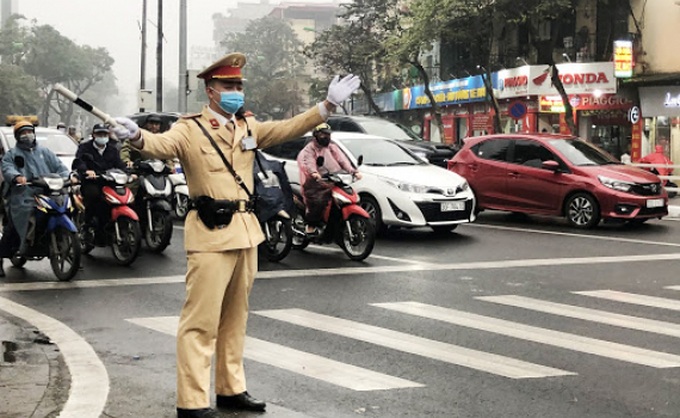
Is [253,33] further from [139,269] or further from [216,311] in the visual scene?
[216,311]

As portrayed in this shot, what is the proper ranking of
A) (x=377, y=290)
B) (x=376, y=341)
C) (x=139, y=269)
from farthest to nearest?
(x=139, y=269)
(x=377, y=290)
(x=376, y=341)

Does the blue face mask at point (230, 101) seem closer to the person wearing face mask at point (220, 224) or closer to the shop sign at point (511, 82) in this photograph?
the person wearing face mask at point (220, 224)

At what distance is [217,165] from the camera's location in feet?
17.3

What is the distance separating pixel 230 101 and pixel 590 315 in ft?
14.4

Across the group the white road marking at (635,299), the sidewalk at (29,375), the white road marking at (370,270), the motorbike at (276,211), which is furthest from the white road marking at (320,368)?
the motorbike at (276,211)

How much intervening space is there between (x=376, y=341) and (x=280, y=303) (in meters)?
1.90

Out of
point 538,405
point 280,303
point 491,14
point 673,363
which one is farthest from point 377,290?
point 491,14


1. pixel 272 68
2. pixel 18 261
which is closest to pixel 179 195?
pixel 18 261

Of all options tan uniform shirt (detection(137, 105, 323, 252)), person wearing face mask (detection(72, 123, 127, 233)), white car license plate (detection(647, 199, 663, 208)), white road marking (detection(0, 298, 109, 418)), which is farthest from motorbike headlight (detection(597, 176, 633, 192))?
tan uniform shirt (detection(137, 105, 323, 252))

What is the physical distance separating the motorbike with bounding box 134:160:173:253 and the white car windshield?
3326 mm

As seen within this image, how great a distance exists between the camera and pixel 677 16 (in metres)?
30.4

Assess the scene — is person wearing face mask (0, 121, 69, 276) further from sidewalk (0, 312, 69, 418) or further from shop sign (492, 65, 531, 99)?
shop sign (492, 65, 531, 99)

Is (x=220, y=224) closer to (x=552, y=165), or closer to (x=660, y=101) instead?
(x=552, y=165)

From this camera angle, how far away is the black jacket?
11781 mm
